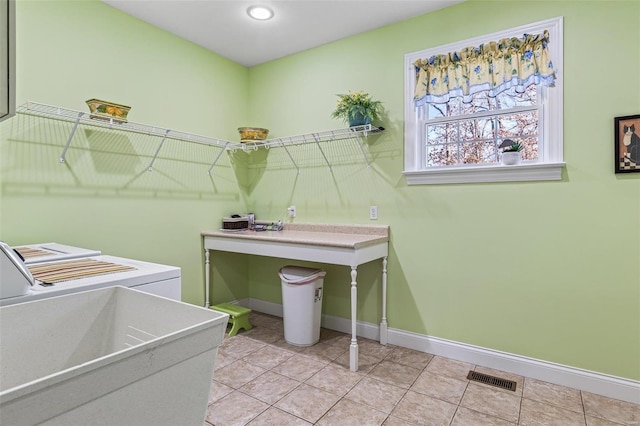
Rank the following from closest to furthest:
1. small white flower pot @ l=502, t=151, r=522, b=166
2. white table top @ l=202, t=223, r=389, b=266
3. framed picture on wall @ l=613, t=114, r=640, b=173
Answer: framed picture on wall @ l=613, t=114, r=640, b=173, small white flower pot @ l=502, t=151, r=522, b=166, white table top @ l=202, t=223, r=389, b=266

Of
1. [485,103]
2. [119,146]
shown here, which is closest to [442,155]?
[485,103]

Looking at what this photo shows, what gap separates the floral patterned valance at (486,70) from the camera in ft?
7.49

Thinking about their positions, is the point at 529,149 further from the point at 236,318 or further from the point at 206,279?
the point at 206,279

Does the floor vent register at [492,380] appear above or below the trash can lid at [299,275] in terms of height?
below

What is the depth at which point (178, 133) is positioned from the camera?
3.01 metres

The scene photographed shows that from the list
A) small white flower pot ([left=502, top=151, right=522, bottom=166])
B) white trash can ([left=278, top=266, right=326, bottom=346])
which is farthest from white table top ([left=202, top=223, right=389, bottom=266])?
small white flower pot ([left=502, top=151, right=522, bottom=166])

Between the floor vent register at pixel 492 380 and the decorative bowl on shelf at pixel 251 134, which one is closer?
the floor vent register at pixel 492 380

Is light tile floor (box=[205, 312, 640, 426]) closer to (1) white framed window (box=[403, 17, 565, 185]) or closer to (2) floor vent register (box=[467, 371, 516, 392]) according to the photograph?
(2) floor vent register (box=[467, 371, 516, 392])

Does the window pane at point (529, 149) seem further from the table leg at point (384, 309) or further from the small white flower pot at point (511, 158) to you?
the table leg at point (384, 309)

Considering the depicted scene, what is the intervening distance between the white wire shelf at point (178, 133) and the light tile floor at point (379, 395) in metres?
1.62

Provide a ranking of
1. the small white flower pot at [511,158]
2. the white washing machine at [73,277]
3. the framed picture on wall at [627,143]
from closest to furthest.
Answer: the white washing machine at [73,277] < the framed picture on wall at [627,143] < the small white flower pot at [511,158]

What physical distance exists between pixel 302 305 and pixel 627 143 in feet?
7.65

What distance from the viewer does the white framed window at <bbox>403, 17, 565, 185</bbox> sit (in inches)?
88.7

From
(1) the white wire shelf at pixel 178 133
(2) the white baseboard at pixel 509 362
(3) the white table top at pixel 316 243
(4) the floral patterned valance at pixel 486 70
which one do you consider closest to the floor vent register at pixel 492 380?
(2) the white baseboard at pixel 509 362
